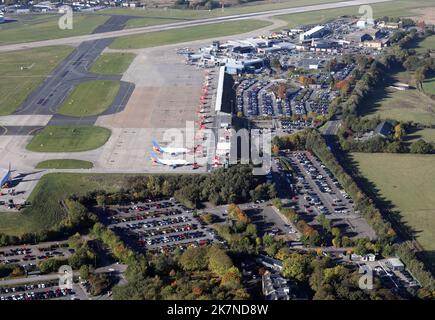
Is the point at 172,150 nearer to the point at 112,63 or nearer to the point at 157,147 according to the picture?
the point at 157,147

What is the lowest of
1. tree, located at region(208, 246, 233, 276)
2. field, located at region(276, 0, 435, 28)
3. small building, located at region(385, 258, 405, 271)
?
small building, located at region(385, 258, 405, 271)

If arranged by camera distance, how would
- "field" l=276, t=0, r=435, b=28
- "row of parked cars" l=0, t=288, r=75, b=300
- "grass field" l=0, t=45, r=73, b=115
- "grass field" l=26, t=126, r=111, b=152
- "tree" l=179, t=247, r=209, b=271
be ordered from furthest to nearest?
"field" l=276, t=0, r=435, b=28 < "grass field" l=0, t=45, r=73, b=115 < "grass field" l=26, t=126, r=111, b=152 < "tree" l=179, t=247, r=209, b=271 < "row of parked cars" l=0, t=288, r=75, b=300

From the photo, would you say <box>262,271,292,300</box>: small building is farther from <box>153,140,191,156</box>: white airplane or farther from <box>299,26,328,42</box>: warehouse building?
<box>299,26,328,42</box>: warehouse building

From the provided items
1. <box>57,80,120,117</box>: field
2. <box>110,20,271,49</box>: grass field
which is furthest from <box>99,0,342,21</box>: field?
<box>57,80,120,117</box>: field

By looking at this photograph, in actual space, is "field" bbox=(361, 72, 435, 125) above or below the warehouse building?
below

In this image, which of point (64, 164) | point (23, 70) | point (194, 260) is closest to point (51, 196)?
point (64, 164)

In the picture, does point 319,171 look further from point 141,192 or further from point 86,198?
point 86,198
